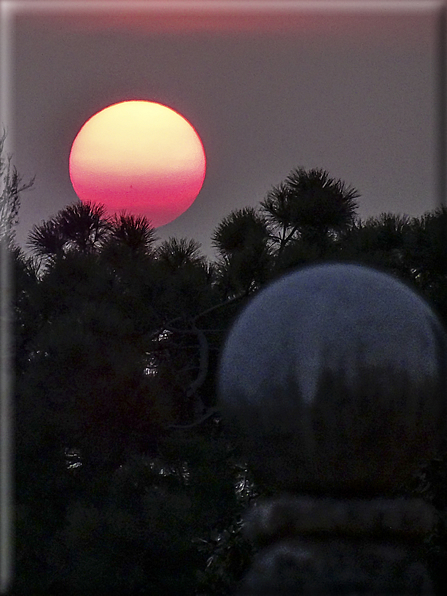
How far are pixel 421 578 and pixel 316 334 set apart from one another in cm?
159

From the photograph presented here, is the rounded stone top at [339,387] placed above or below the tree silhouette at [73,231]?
below

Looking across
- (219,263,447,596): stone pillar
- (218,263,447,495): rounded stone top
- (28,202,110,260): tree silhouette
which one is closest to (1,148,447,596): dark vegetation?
(28,202,110,260): tree silhouette

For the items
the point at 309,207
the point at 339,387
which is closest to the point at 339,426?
the point at 339,387

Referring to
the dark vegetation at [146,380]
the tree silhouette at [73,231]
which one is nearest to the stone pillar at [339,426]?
the dark vegetation at [146,380]

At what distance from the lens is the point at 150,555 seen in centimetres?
802

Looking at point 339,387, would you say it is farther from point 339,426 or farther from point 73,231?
point 73,231

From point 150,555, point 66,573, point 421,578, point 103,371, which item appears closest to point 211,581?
point 150,555

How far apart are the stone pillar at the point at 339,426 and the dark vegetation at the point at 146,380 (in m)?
2.50

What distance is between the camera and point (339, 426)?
4.82m

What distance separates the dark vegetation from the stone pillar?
2502 mm

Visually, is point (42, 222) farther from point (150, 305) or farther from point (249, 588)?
point (249, 588)

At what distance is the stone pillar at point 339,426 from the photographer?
15.9ft

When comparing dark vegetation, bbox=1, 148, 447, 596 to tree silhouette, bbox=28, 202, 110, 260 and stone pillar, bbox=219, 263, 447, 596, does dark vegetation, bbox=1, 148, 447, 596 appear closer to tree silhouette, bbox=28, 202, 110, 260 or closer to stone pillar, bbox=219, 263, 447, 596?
tree silhouette, bbox=28, 202, 110, 260

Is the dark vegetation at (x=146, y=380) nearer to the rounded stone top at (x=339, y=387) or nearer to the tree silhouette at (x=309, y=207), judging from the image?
the tree silhouette at (x=309, y=207)
